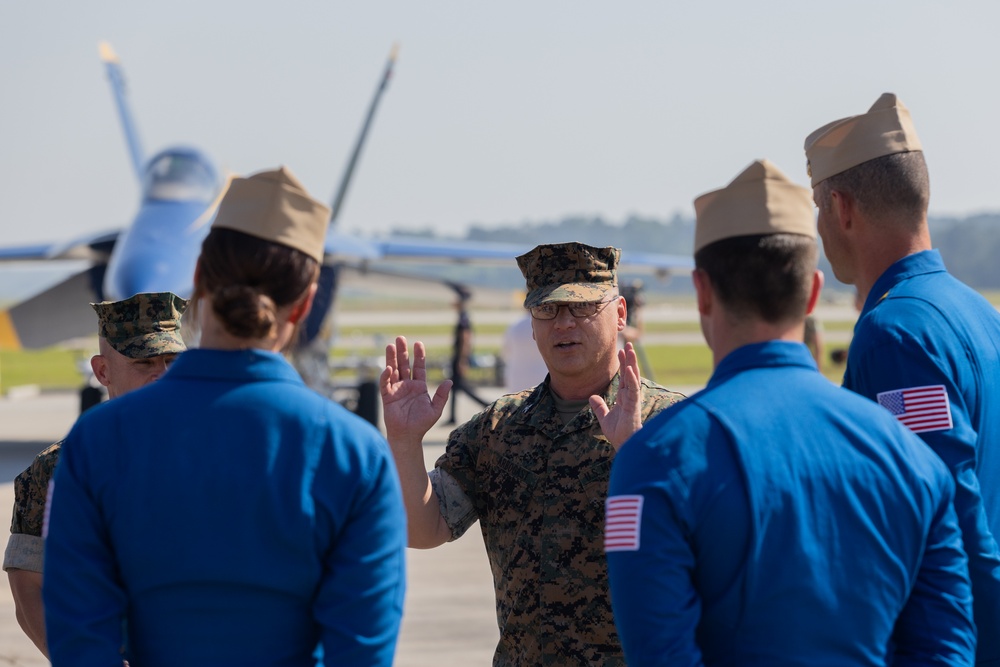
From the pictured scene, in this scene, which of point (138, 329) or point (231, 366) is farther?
point (138, 329)

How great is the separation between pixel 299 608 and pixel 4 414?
22.9m

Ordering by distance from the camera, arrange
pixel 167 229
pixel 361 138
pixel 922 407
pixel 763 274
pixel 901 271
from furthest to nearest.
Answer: pixel 361 138
pixel 167 229
pixel 901 271
pixel 922 407
pixel 763 274

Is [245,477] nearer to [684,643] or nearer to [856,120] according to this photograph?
[684,643]

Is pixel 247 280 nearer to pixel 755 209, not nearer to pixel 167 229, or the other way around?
pixel 755 209

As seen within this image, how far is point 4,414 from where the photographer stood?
22.9 metres

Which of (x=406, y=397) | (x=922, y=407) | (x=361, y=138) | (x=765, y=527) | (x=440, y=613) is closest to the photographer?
(x=765, y=527)

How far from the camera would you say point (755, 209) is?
6.87 ft

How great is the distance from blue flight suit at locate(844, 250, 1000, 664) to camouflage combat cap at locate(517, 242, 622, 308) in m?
1.02

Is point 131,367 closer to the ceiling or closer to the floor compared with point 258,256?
closer to the floor

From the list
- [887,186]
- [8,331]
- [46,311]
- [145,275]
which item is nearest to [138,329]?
[887,186]

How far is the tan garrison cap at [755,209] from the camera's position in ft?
6.84

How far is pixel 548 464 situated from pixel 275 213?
4.56ft

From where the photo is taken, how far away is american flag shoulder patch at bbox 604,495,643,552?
1.95 meters

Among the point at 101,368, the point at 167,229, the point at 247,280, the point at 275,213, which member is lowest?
the point at 101,368
